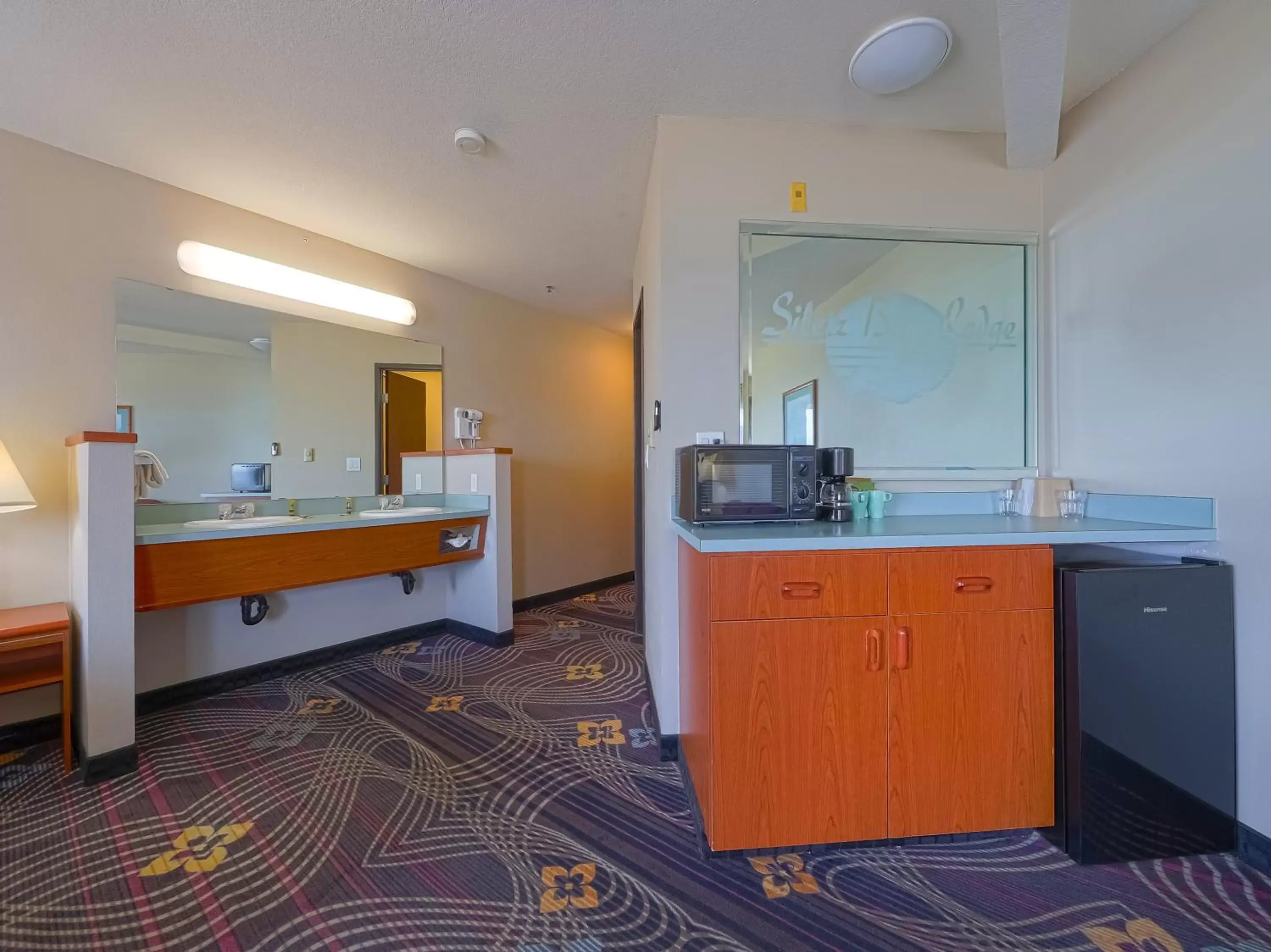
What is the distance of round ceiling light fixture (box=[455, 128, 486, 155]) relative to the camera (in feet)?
6.40

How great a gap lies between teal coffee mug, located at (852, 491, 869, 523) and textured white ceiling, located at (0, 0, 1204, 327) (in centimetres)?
146

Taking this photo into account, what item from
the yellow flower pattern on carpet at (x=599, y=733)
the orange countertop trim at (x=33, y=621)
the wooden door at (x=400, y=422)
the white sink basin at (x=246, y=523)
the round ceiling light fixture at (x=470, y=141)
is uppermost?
the round ceiling light fixture at (x=470, y=141)

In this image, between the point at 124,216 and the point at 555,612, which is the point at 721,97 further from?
the point at 555,612

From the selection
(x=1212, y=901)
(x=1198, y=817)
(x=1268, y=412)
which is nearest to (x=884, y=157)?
(x=1268, y=412)

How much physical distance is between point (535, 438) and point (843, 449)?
2.78m

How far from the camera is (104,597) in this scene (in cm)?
179

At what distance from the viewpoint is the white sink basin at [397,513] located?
2.71 meters

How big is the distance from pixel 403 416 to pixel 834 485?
2699 mm

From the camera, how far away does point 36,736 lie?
78.3 inches

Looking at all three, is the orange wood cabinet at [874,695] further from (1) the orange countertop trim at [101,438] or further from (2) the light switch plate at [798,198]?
(1) the orange countertop trim at [101,438]

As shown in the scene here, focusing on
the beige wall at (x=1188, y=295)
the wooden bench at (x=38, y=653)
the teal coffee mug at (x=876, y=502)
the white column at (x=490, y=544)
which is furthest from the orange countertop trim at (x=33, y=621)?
the beige wall at (x=1188, y=295)

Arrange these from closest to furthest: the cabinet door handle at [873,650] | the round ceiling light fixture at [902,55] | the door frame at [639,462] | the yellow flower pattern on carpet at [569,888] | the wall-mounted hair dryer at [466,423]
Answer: the yellow flower pattern on carpet at [569,888] → the cabinet door handle at [873,650] → the round ceiling light fixture at [902,55] → the door frame at [639,462] → the wall-mounted hair dryer at [466,423]

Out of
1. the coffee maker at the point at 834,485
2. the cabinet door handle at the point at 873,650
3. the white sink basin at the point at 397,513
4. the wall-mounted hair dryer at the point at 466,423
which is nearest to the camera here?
the cabinet door handle at the point at 873,650

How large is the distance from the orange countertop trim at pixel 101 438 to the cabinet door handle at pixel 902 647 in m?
2.65
